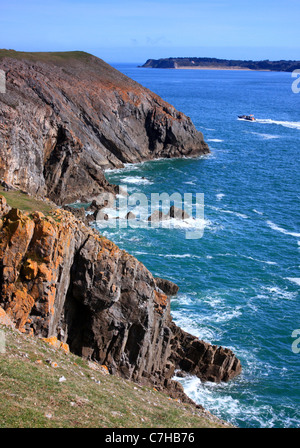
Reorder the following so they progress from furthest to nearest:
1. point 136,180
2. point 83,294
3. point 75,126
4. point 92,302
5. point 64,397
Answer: point 75,126 < point 136,180 < point 92,302 < point 83,294 < point 64,397

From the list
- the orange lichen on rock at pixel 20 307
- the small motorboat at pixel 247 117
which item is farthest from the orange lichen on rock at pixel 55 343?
the small motorboat at pixel 247 117

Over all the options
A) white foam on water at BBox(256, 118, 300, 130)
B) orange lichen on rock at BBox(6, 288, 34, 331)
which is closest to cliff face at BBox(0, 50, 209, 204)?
orange lichen on rock at BBox(6, 288, 34, 331)

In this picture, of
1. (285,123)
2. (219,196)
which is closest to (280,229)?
(219,196)

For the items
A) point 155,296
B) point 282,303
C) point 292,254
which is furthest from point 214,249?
point 155,296

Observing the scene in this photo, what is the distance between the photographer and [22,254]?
32719 millimetres

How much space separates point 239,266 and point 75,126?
52361mm

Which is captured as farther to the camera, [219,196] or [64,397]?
[219,196]

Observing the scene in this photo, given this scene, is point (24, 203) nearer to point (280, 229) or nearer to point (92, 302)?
point (92, 302)

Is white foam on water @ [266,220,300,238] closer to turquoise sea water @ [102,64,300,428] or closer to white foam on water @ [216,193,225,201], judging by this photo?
turquoise sea water @ [102,64,300,428]

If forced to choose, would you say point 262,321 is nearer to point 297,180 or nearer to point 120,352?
point 120,352

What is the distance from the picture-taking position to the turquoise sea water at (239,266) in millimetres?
40625

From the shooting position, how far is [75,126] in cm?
9875

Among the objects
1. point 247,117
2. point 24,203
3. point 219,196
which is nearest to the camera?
point 24,203

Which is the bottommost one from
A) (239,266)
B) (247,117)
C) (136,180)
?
(239,266)
